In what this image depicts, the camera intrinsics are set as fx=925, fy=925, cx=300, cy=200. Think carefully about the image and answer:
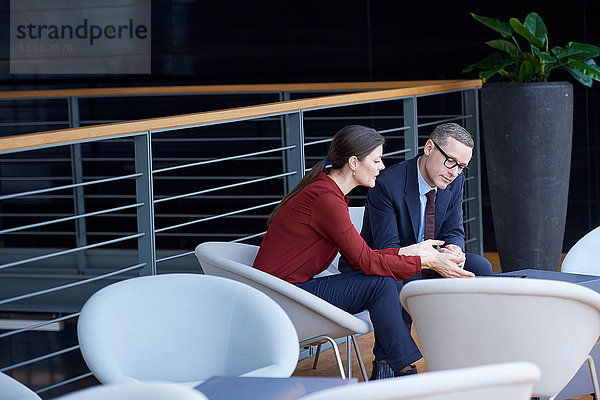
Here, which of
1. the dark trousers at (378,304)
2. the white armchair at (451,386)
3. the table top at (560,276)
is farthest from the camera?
the dark trousers at (378,304)

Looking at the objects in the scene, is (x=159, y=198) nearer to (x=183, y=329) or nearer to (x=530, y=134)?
(x=530, y=134)

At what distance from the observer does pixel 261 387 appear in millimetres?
1742

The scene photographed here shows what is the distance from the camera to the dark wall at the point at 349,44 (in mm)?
6516

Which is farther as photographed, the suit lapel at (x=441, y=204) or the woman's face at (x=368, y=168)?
the suit lapel at (x=441, y=204)

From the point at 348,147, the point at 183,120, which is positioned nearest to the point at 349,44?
the point at 183,120

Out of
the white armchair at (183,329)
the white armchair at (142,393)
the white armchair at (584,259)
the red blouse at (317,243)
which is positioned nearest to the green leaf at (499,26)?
the white armchair at (584,259)

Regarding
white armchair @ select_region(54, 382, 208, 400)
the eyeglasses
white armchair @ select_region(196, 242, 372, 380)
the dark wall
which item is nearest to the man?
the eyeglasses

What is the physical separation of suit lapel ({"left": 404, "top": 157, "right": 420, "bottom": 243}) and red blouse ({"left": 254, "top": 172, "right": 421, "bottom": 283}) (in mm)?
350

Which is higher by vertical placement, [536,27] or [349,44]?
[349,44]

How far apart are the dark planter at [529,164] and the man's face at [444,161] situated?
77.5 inches

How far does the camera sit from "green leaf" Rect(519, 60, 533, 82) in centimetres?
524

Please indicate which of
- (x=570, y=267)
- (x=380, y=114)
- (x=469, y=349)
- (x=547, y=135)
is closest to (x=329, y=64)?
(x=380, y=114)

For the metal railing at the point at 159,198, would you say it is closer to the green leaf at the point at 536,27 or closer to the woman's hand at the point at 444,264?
the green leaf at the point at 536,27

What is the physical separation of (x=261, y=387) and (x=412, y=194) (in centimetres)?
181
